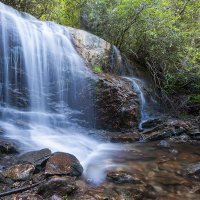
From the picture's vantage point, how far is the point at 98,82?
28.6 feet

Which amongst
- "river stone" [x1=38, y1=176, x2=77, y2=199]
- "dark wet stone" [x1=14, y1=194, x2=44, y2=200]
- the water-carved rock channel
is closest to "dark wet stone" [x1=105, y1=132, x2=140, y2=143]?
the water-carved rock channel

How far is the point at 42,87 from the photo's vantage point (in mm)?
8461

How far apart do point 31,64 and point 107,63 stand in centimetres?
291

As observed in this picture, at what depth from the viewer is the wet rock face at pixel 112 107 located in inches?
343

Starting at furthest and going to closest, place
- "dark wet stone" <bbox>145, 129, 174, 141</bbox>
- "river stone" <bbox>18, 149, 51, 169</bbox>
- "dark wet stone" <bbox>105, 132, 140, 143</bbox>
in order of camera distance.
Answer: "dark wet stone" <bbox>145, 129, 174, 141</bbox>
"dark wet stone" <bbox>105, 132, 140, 143</bbox>
"river stone" <bbox>18, 149, 51, 169</bbox>

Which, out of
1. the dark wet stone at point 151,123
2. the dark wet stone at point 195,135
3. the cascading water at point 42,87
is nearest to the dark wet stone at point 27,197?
the cascading water at point 42,87

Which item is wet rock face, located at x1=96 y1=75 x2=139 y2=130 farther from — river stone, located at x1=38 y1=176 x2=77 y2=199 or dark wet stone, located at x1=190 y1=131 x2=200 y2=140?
river stone, located at x1=38 y1=176 x2=77 y2=199

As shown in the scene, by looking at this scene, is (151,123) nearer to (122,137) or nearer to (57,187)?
(122,137)

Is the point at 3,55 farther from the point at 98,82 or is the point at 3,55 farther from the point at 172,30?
the point at 172,30

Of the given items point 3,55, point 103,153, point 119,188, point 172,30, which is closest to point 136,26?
point 172,30

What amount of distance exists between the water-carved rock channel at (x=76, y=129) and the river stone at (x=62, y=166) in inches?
0.6

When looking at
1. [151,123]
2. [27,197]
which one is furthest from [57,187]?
[151,123]

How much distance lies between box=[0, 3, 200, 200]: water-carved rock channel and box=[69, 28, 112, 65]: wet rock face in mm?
37

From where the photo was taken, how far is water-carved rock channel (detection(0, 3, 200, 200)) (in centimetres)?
451
